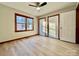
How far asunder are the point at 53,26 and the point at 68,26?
185 centimetres

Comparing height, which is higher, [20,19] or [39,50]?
[20,19]

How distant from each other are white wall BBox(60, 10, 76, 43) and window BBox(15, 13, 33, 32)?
10.6ft

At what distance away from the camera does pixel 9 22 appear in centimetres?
539

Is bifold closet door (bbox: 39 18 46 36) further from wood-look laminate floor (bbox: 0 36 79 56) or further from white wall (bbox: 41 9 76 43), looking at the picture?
wood-look laminate floor (bbox: 0 36 79 56)

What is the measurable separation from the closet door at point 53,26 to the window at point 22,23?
1979mm

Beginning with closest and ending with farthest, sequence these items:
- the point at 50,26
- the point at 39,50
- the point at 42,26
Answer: the point at 39,50 < the point at 50,26 < the point at 42,26

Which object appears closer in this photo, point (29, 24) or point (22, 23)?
point (22, 23)

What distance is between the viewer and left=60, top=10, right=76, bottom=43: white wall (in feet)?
16.5

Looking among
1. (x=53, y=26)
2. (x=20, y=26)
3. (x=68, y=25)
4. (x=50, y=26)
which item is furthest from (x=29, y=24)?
(x=68, y=25)

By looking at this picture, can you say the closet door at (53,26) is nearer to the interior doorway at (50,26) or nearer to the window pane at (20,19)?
the interior doorway at (50,26)

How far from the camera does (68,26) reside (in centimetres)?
530

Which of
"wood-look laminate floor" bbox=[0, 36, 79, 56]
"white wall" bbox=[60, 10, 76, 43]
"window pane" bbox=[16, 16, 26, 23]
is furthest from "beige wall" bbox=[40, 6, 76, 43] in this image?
"window pane" bbox=[16, 16, 26, 23]

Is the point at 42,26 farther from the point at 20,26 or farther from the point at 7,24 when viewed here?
the point at 7,24

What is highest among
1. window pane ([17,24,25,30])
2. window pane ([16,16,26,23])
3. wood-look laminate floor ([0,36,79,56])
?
window pane ([16,16,26,23])
